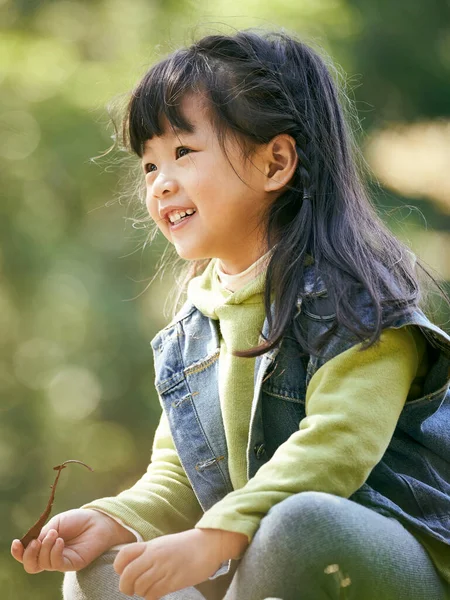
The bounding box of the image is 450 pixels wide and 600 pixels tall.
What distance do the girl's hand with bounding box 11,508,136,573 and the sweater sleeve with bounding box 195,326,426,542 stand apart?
0.99 feet

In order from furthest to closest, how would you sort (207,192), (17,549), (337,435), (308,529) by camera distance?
(207,192)
(17,549)
(337,435)
(308,529)

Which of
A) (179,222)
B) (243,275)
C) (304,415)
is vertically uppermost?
(179,222)

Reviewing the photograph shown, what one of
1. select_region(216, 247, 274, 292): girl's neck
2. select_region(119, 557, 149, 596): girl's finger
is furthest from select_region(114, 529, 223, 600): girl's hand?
select_region(216, 247, 274, 292): girl's neck

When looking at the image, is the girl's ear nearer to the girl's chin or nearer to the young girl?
the young girl

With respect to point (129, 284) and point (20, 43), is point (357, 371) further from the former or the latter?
point (20, 43)

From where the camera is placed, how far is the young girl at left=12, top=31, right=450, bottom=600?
1.09 meters

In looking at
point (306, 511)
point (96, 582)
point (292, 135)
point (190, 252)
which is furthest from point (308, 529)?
point (292, 135)

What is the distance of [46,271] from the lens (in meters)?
2.83

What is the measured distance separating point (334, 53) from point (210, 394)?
65.1 inches

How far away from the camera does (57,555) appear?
1.31m

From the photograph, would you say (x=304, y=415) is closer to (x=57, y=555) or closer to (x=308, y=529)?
(x=308, y=529)

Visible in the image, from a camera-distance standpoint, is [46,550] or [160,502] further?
[160,502]

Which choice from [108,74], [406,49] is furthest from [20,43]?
[406,49]

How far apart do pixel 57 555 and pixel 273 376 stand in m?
0.40
